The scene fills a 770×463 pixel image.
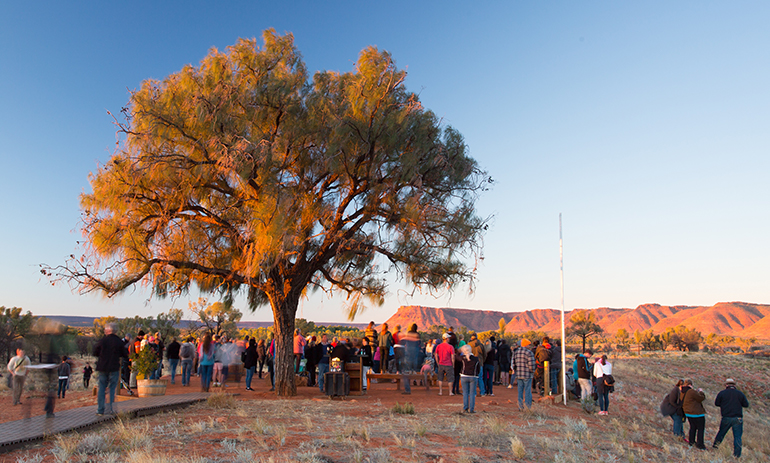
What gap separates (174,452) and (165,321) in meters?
41.8

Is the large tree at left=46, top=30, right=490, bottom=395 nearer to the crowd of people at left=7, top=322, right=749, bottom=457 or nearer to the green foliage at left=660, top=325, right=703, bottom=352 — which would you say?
the crowd of people at left=7, top=322, right=749, bottom=457

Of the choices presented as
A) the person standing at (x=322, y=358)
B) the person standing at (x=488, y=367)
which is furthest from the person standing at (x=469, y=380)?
A: the person standing at (x=322, y=358)

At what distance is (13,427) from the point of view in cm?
884

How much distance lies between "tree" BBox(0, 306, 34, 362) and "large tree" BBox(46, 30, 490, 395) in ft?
84.2

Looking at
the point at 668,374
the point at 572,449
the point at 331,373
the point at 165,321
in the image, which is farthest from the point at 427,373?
the point at 165,321

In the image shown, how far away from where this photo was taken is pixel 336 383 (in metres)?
14.3

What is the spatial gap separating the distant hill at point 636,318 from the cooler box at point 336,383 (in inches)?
4800

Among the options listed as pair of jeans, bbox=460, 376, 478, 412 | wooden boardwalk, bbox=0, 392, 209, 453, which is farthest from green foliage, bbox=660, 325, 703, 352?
wooden boardwalk, bbox=0, 392, 209, 453

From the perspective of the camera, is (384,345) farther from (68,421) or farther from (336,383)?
(68,421)

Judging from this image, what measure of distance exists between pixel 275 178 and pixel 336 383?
19.0 feet

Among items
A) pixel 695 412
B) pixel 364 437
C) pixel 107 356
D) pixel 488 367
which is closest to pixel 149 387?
pixel 107 356

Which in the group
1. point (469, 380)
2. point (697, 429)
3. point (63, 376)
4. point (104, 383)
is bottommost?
point (697, 429)

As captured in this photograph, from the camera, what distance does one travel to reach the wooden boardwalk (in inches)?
302

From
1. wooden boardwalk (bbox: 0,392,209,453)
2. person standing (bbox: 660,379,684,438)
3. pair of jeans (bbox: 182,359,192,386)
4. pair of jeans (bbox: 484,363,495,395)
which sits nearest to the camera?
wooden boardwalk (bbox: 0,392,209,453)
